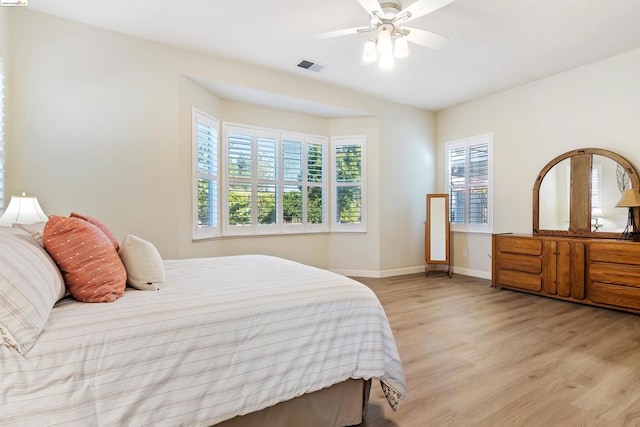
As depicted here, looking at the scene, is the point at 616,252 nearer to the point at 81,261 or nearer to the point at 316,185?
the point at 316,185

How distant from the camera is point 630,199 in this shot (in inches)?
141

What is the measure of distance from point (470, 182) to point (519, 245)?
1.55 meters

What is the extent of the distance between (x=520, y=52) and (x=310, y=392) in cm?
432

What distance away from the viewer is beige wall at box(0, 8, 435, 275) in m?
2.99

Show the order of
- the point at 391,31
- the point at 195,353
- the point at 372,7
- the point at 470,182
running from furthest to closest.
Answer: the point at 470,182, the point at 391,31, the point at 372,7, the point at 195,353

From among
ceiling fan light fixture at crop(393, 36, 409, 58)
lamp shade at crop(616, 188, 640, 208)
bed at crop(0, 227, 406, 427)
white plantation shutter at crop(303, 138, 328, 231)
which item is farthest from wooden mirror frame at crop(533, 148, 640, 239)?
bed at crop(0, 227, 406, 427)

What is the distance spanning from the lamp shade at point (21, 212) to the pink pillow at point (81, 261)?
1368mm

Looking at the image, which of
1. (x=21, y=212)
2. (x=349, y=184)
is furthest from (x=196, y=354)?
(x=349, y=184)

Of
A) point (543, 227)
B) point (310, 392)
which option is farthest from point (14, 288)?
point (543, 227)

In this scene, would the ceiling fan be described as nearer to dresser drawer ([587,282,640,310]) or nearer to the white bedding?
the white bedding

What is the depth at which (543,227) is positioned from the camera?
4516 millimetres

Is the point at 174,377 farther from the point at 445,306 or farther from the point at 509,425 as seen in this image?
the point at 445,306

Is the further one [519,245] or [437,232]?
[437,232]

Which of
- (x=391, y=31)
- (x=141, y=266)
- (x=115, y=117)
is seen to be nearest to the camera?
(x=141, y=266)
